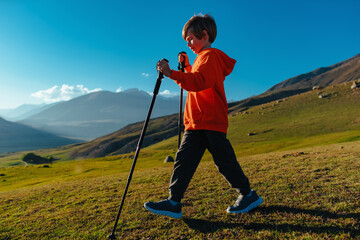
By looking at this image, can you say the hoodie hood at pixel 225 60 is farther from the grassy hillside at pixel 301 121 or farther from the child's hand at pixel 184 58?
the grassy hillside at pixel 301 121

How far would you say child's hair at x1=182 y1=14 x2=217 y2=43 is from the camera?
470 centimetres

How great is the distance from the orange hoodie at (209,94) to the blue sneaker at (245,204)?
1.54m

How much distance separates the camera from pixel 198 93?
4609 mm

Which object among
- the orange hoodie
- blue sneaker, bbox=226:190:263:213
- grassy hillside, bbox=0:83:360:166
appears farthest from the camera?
grassy hillside, bbox=0:83:360:166

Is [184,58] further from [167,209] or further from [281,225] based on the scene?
[281,225]

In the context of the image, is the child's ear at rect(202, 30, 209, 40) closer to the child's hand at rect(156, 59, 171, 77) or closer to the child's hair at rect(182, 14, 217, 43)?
the child's hair at rect(182, 14, 217, 43)

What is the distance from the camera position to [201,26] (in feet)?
15.4

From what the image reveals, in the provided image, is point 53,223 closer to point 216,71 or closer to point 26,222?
point 26,222

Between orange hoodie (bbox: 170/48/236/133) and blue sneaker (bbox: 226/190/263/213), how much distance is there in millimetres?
1541

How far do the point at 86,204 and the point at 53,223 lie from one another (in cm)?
151

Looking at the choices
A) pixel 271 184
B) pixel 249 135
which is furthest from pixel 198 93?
pixel 249 135

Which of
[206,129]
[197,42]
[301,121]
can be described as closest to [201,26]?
[197,42]

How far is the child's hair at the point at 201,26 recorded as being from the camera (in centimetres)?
470

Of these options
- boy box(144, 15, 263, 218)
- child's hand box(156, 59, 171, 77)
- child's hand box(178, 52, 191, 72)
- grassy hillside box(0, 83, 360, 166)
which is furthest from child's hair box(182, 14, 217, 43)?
grassy hillside box(0, 83, 360, 166)
